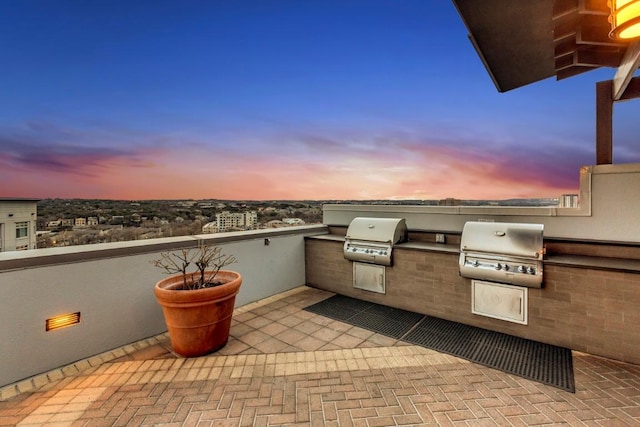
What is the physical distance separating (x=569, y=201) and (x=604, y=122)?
3.33 feet

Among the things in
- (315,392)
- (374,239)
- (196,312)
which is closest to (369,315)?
(374,239)

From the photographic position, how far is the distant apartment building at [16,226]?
2424 millimetres

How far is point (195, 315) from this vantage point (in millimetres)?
2605

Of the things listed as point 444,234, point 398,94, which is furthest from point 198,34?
point 444,234

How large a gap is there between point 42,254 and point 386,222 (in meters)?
3.71

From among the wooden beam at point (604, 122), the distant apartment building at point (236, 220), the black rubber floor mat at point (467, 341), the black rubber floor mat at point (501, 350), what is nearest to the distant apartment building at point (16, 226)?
the distant apartment building at point (236, 220)

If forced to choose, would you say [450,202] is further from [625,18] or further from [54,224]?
[54,224]

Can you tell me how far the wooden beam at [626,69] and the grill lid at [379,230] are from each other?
105 inches

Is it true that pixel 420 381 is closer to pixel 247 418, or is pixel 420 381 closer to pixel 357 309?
pixel 247 418

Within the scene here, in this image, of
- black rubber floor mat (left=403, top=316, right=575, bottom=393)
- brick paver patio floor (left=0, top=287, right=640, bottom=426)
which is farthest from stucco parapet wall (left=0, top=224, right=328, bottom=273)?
black rubber floor mat (left=403, top=316, right=575, bottom=393)

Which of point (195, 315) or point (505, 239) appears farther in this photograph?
point (505, 239)

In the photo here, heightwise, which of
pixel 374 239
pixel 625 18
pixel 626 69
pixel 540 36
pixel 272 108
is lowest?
pixel 374 239

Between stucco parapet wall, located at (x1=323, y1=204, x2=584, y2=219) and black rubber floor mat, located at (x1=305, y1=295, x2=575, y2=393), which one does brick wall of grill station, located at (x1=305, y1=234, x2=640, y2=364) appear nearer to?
black rubber floor mat, located at (x1=305, y1=295, x2=575, y2=393)

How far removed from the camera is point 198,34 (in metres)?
5.12
